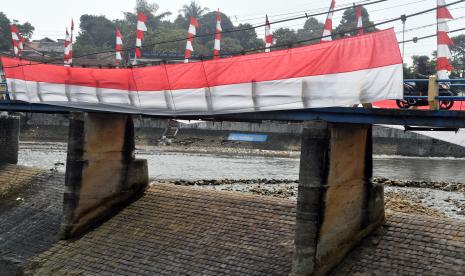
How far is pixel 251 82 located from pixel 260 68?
1.73 feet

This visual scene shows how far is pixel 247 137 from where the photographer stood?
8150 centimetres

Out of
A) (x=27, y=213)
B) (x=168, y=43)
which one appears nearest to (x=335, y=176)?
(x=27, y=213)

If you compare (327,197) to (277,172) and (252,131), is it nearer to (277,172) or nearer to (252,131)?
(277,172)

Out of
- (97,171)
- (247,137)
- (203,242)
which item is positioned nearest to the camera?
(203,242)

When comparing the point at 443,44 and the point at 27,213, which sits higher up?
the point at 443,44

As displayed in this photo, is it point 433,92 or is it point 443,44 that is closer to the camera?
point 433,92

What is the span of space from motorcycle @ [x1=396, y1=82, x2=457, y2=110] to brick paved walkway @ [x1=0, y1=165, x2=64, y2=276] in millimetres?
15720

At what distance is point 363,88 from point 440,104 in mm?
2499

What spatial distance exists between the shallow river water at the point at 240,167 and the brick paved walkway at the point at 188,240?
18.8m

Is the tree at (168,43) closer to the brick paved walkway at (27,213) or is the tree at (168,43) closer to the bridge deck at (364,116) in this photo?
the brick paved walkway at (27,213)

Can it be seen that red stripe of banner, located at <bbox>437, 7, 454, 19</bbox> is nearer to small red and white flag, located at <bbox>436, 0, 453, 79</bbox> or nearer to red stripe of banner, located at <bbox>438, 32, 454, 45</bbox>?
small red and white flag, located at <bbox>436, 0, 453, 79</bbox>

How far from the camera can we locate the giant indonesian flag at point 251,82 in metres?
15.0

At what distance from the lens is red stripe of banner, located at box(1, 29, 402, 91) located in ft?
49.3

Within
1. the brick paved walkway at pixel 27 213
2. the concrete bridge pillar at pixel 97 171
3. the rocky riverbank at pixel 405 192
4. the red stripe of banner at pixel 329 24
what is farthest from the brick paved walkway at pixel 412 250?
the red stripe of banner at pixel 329 24
